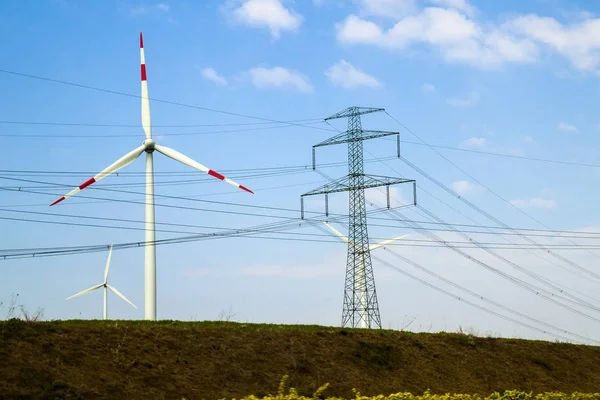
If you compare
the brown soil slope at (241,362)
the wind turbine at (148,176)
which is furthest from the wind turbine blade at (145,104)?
the brown soil slope at (241,362)

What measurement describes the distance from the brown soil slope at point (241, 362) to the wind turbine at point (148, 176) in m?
6.78

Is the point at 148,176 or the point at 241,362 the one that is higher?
the point at 148,176

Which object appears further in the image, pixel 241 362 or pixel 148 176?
pixel 148 176

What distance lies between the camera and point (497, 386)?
30.8m

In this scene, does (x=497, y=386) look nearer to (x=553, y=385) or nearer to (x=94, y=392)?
(x=553, y=385)

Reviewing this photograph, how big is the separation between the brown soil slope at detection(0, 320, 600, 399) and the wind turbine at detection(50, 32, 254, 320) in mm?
6784

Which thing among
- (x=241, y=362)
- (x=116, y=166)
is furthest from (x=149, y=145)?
(x=241, y=362)

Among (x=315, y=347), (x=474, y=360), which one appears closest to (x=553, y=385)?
(x=474, y=360)

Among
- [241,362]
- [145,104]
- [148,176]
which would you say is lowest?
[241,362]

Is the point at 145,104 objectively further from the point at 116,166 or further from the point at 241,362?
the point at 241,362

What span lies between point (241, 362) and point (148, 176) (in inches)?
596

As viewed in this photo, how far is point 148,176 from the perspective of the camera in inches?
1470

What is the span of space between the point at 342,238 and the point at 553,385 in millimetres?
21633

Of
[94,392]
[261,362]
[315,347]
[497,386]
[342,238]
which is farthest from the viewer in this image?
[342,238]
